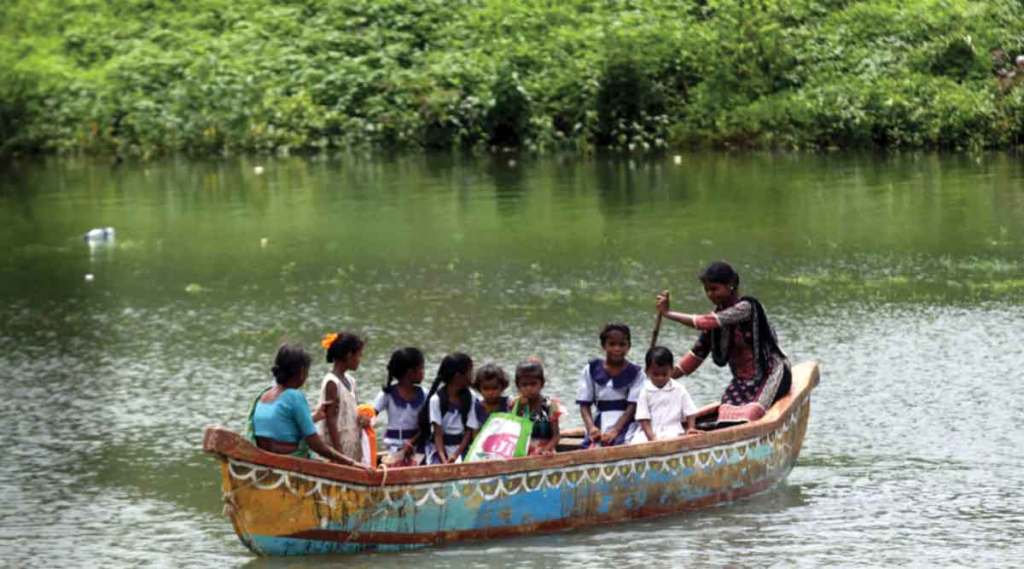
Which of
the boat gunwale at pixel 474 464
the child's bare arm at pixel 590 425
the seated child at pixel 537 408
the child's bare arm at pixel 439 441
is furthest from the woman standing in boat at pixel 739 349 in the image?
the child's bare arm at pixel 439 441

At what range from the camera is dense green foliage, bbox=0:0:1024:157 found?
35.5 m

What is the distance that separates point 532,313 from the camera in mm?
19031

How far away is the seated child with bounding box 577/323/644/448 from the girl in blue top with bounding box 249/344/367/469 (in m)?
1.91

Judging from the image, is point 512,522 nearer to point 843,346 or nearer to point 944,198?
point 843,346

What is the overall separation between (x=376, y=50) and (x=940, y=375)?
2615 centimetres

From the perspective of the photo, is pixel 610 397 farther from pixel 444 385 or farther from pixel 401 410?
pixel 401 410

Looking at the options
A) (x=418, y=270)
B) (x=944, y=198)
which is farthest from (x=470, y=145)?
(x=418, y=270)

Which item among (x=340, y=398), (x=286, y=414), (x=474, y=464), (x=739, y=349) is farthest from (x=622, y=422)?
(x=286, y=414)

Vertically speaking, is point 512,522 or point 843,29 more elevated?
point 843,29

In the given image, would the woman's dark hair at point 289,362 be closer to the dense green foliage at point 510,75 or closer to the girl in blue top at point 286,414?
the girl in blue top at point 286,414

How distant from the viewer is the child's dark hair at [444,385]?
11.5 metres

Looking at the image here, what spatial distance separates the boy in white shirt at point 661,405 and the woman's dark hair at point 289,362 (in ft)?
7.90

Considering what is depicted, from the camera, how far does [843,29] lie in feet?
124

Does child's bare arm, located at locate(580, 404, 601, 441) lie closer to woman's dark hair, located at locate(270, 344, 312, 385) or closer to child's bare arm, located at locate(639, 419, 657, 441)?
child's bare arm, located at locate(639, 419, 657, 441)
